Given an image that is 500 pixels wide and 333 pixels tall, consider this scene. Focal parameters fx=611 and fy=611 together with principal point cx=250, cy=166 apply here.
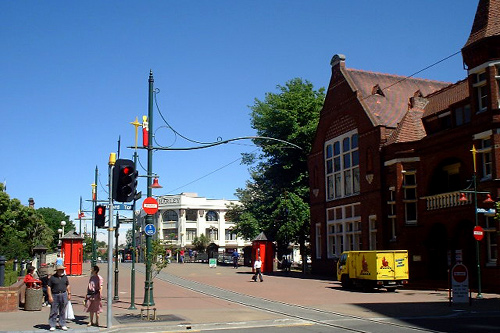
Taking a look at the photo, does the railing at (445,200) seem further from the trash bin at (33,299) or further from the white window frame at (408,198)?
the trash bin at (33,299)

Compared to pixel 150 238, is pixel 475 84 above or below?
above

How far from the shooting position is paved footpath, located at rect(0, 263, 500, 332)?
17.1 metres

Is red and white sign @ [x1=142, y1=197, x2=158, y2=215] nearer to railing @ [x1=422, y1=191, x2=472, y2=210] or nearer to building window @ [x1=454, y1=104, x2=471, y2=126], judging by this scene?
railing @ [x1=422, y1=191, x2=472, y2=210]

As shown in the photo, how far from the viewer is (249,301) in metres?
25.4

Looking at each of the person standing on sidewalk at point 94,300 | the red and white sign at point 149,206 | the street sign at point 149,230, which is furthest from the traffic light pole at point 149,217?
the person standing on sidewalk at point 94,300

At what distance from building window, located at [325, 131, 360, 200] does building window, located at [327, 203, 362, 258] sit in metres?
1.12

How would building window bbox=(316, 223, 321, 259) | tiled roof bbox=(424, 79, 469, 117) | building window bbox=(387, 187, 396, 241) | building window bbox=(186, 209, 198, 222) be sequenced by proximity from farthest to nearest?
1. building window bbox=(186, 209, 198, 222)
2. building window bbox=(316, 223, 321, 259)
3. building window bbox=(387, 187, 396, 241)
4. tiled roof bbox=(424, 79, 469, 117)

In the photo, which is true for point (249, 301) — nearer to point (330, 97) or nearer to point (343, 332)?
point (343, 332)

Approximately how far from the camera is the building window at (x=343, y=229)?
4162 cm

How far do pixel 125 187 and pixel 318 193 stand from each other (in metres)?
32.2

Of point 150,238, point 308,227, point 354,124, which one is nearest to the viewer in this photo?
point 150,238

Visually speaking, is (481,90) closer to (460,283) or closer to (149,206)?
(460,283)

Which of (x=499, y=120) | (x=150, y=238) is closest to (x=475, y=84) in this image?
(x=499, y=120)

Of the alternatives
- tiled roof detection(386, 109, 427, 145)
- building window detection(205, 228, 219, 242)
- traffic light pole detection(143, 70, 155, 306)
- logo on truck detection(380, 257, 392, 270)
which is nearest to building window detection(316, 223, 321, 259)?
tiled roof detection(386, 109, 427, 145)
